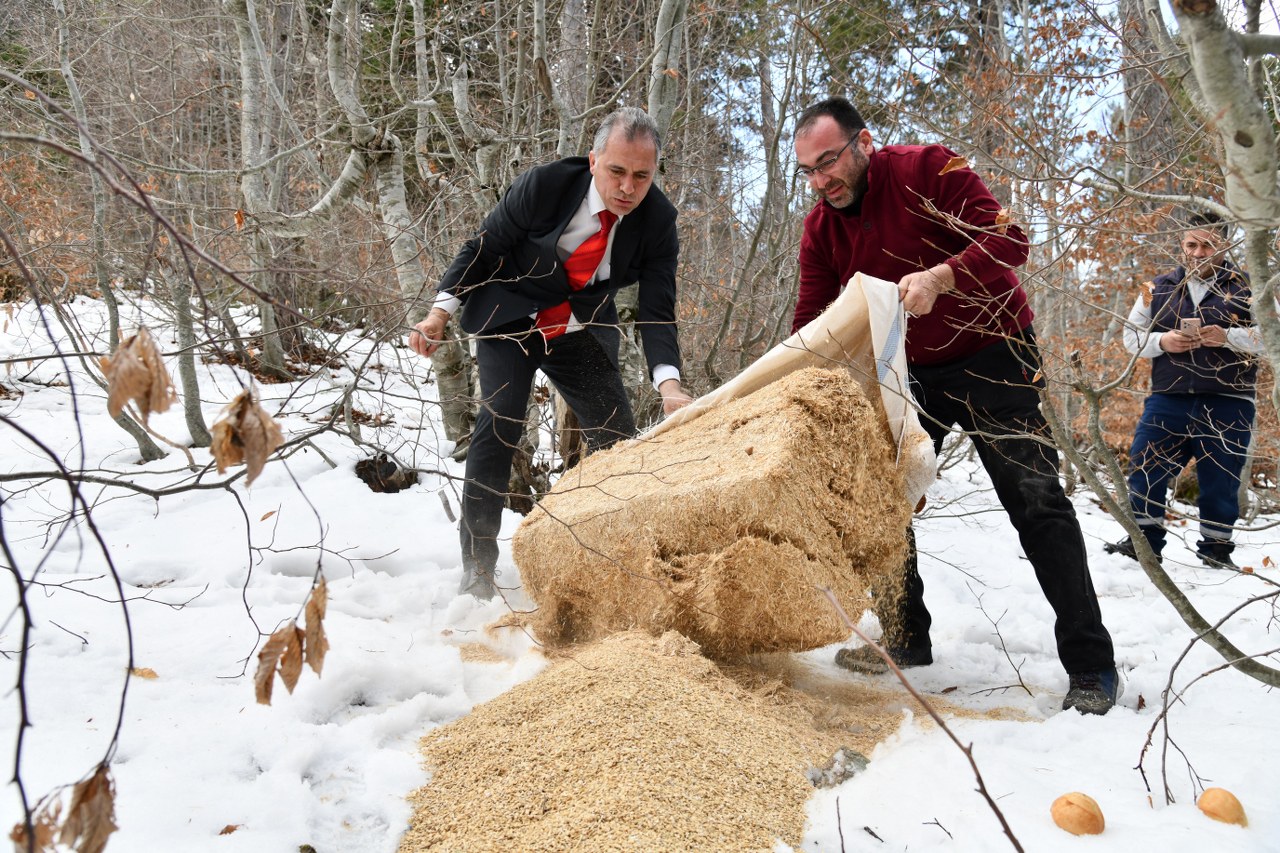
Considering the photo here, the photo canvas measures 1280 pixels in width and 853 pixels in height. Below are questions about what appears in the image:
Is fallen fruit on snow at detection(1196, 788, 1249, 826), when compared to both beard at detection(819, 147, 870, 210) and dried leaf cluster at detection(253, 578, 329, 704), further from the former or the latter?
beard at detection(819, 147, 870, 210)

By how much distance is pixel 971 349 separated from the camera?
2.88 meters

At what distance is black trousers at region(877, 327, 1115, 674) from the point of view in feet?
8.76

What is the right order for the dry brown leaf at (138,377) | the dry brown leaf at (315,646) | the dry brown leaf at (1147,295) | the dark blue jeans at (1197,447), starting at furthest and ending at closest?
the dark blue jeans at (1197,447), the dry brown leaf at (1147,295), the dry brown leaf at (315,646), the dry brown leaf at (138,377)

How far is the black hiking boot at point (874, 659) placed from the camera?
3.12 metres

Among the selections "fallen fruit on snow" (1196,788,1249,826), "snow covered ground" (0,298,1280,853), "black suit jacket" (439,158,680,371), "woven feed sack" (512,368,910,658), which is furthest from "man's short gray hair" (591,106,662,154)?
"fallen fruit on snow" (1196,788,1249,826)

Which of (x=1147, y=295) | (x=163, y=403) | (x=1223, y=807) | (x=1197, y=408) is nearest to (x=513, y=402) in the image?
(x=163, y=403)

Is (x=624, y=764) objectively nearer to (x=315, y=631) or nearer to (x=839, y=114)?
(x=315, y=631)

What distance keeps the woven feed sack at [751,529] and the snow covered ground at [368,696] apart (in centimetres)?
40

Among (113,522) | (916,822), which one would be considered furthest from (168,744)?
(113,522)

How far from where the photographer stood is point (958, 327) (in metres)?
2.80

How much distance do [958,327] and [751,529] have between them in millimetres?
1027

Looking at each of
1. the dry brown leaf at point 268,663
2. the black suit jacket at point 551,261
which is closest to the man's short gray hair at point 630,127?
the black suit jacket at point 551,261

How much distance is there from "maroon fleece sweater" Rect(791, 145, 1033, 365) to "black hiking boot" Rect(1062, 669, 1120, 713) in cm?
112

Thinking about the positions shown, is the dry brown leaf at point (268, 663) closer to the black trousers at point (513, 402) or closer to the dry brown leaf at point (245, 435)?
the dry brown leaf at point (245, 435)
